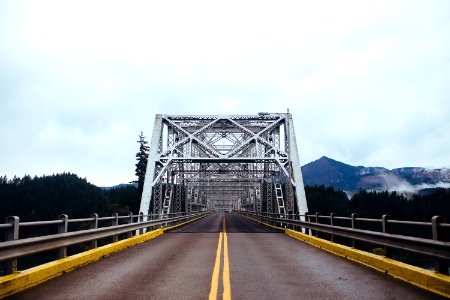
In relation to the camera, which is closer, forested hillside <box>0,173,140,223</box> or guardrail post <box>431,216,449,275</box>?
guardrail post <box>431,216,449,275</box>

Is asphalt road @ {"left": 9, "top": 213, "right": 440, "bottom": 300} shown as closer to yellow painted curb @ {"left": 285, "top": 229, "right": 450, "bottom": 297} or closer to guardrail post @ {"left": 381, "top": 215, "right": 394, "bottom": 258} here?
yellow painted curb @ {"left": 285, "top": 229, "right": 450, "bottom": 297}

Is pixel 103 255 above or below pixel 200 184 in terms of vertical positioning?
below

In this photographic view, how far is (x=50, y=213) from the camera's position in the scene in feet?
445

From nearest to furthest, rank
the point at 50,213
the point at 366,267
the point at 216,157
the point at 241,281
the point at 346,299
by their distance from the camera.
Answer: the point at 346,299 → the point at 241,281 → the point at 366,267 → the point at 216,157 → the point at 50,213

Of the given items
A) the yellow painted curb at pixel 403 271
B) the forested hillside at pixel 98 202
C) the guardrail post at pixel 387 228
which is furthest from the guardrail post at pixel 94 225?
the forested hillside at pixel 98 202

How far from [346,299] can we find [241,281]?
7.69 feet

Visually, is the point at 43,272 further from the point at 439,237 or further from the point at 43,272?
the point at 439,237

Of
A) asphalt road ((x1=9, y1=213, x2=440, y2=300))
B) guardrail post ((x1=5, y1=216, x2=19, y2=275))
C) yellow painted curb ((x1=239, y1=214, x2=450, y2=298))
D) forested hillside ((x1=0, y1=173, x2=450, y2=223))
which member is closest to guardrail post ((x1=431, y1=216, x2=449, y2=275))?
yellow painted curb ((x1=239, y1=214, x2=450, y2=298))

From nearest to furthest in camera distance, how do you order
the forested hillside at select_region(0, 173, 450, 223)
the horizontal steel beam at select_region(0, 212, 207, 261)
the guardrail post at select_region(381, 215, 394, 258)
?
the horizontal steel beam at select_region(0, 212, 207, 261)
the guardrail post at select_region(381, 215, 394, 258)
the forested hillside at select_region(0, 173, 450, 223)

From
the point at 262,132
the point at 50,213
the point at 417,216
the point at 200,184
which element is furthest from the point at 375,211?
the point at 262,132

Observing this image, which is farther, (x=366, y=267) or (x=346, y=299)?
(x=366, y=267)

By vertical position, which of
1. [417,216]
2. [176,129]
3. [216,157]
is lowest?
[417,216]

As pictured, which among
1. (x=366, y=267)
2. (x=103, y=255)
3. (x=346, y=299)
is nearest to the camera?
(x=346, y=299)

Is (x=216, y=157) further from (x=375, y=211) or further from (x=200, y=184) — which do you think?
(x=375, y=211)
